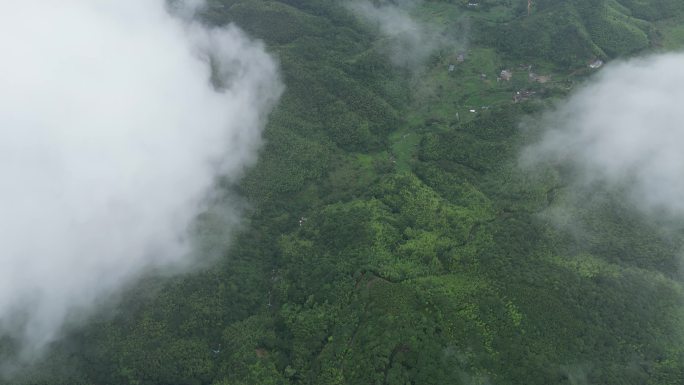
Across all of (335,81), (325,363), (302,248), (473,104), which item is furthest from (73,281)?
(473,104)

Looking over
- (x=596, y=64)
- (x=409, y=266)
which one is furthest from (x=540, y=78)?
(x=409, y=266)

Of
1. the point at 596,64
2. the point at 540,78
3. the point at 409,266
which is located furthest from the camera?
the point at 540,78

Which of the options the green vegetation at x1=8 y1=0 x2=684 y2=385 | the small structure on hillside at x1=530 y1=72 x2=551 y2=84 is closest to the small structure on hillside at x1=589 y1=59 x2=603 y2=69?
the green vegetation at x1=8 y1=0 x2=684 y2=385

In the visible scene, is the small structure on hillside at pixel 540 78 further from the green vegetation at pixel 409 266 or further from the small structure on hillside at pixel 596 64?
the small structure on hillside at pixel 596 64

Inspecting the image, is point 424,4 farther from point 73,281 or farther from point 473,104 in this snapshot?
point 73,281

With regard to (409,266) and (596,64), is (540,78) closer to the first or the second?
(596,64)

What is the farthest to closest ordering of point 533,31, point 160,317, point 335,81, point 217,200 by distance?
1. point 533,31
2. point 335,81
3. point 217,200
4. point 160,317

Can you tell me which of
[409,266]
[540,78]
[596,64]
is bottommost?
[596,64]

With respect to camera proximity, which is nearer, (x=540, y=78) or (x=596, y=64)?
(x=596, y=64)

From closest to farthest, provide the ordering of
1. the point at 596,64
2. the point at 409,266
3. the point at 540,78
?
the point at 409,266, the point at 596,64, the point at 540,78
